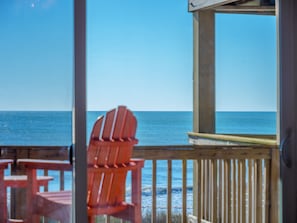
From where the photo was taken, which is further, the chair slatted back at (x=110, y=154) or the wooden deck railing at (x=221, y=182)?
the wooden deck railing at (x=221, y=182)

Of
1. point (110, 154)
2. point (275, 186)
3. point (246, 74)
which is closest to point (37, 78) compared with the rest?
point (110, 154)

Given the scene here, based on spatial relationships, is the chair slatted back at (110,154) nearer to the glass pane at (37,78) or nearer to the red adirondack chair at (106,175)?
the red adirondack chair at (106,175)

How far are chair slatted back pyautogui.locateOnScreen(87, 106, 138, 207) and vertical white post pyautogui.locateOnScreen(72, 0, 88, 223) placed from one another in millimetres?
186

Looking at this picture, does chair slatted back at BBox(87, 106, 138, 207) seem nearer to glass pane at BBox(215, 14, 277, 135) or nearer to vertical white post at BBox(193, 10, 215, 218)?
vertical white post at BBox(193, 10, 215, 218)

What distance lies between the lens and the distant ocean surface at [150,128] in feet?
7.24

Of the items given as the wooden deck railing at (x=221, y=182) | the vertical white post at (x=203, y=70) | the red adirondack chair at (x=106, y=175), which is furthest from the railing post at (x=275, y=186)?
the red adirondack chair at (x=106, y=175)

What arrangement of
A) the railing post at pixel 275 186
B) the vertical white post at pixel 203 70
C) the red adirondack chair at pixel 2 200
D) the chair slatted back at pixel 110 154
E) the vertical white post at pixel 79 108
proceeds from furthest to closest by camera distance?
the vertical white post at pixel 203 70 < the railing post at pixel 275 186 < the chair slatted back at pixel 110 154 < the red adirondack chair at pixel 2 200 < the vertical white post at pixel 79 108

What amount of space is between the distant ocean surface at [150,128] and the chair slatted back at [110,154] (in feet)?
0.25

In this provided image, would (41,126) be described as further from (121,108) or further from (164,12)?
(164,12)

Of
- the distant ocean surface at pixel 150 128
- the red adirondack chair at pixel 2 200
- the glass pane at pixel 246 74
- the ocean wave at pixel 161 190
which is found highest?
the glass pane at pixel 246 74

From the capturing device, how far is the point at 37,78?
7.39 feet

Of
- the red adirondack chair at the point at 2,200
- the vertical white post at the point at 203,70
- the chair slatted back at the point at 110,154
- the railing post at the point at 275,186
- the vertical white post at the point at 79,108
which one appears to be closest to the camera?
the vertical white post at the point at 79,108

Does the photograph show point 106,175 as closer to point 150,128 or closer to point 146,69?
point 150,128

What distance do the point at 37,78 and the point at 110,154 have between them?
71cm
